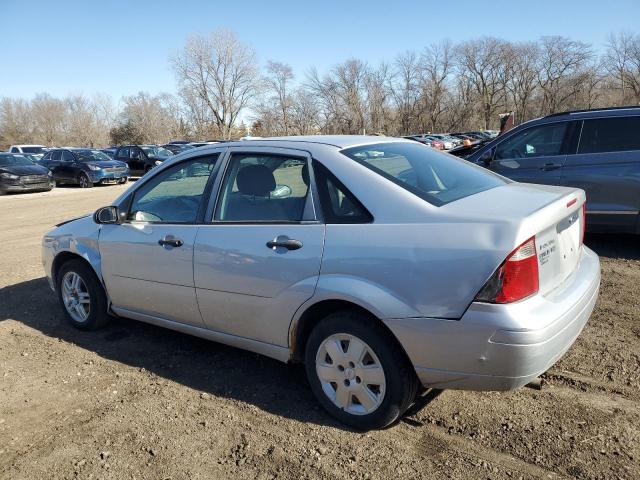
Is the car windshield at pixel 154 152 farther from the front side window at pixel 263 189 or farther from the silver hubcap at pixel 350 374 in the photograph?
the silver hubcap at pixel 350 374

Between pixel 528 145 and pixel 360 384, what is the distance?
5291 millimetres

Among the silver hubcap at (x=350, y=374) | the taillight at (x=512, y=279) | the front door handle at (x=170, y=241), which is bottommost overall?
the silver hubcap at (x=350, y=374)

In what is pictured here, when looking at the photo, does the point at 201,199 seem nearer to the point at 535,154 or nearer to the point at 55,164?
the point at 535,154

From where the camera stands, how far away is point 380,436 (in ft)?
9.59

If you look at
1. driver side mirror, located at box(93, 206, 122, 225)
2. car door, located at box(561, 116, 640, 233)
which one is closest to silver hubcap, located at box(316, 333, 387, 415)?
driver side mirror, located at box(93, 206, 122, 225)

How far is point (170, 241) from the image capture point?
3.70 m

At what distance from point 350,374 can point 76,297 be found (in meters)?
2.96

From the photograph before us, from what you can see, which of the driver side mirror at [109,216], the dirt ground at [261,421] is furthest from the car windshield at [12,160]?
the driver side mirror at [109,216]

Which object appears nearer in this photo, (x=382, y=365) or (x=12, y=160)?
(x=382, y=365)

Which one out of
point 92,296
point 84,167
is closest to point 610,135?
point 92,296

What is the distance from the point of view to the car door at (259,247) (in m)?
3.05

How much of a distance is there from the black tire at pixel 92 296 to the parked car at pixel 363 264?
48 centimetres

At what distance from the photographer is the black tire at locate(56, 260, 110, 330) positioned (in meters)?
4.48

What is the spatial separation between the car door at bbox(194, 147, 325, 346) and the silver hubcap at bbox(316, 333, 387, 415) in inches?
12.1
